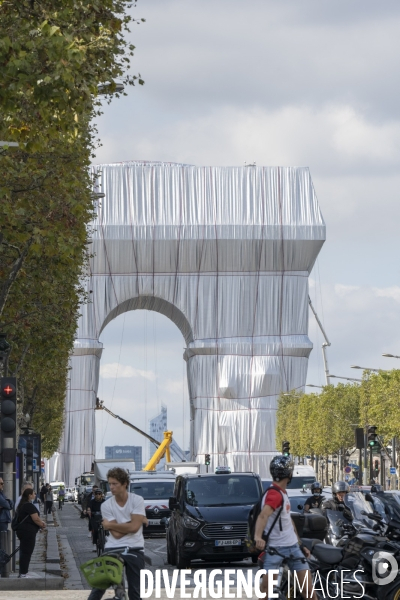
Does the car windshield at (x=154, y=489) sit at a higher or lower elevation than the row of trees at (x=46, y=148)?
lower

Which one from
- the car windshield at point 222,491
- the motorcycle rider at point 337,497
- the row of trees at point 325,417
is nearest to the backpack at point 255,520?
the motorcycle rider at point 337,497

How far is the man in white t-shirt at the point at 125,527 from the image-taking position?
11.0 m

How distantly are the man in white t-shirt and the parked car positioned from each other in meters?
25.9

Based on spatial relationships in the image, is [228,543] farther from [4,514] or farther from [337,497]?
[337,497]

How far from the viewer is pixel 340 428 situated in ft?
297

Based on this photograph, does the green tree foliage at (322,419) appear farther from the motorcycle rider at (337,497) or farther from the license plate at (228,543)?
the motorcycle rider at (337,497)

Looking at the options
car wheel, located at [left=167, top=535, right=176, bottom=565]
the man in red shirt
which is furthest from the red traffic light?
the man in red shirt

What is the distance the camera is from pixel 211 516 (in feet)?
77.3

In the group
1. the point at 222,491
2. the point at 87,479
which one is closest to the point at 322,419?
the point at 87,479

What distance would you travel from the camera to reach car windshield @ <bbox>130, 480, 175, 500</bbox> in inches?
1538

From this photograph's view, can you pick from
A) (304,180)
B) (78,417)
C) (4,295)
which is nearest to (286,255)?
(304,180)

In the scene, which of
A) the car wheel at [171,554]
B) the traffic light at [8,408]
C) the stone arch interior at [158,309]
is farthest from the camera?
the stone arch interior at [158,309]

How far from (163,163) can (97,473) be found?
36823 mm

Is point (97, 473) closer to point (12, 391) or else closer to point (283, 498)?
point (12, 391)
